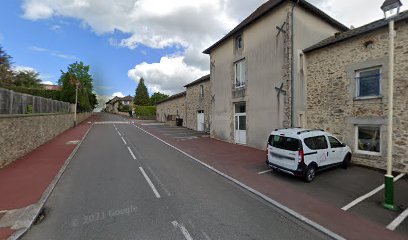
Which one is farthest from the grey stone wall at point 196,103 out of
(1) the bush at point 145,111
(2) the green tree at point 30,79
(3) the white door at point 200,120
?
(2) the green tree at point 30,79

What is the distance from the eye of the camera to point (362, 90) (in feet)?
31.0

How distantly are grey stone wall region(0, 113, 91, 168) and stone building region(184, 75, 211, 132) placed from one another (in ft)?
45.3

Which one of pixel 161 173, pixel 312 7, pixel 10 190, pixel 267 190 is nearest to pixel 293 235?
pixel 267 190

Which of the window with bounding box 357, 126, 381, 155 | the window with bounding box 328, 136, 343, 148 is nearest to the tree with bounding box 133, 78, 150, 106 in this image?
the window with bounding box 357, 126, 381, 155

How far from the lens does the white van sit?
7.24 m

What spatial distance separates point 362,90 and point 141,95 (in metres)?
77.7

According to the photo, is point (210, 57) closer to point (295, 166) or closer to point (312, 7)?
point (312, 7)

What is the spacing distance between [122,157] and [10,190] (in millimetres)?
4916

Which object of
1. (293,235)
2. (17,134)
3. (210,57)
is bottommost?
(293,235)

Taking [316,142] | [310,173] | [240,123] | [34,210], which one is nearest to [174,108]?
[240,123]

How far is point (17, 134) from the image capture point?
1026 cm

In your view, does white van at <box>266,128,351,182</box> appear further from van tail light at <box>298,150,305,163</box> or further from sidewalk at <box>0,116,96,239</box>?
sidewalk at <box>0,116,96,239</box>

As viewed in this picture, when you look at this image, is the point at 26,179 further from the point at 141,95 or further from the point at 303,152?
the point at 141,95

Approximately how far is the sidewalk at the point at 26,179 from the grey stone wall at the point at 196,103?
1419 cm
